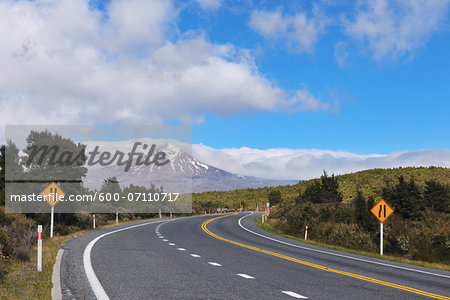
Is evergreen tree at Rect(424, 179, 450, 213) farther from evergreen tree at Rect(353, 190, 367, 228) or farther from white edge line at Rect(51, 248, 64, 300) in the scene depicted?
white edge line at Rect(51, 248, 64, 300)

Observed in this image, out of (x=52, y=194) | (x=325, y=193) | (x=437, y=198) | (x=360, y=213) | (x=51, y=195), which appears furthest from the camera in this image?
(x=325, y=193)

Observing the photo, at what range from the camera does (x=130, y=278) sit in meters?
8.72

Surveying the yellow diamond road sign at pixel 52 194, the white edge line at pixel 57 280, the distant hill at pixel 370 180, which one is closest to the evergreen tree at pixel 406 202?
the yellow diamond road sign at pixel 52 194

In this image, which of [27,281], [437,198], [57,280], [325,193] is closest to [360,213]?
[437,198]

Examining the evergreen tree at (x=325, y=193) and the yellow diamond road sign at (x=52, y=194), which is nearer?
the yellow diamond road sign at (x=52, y=194)

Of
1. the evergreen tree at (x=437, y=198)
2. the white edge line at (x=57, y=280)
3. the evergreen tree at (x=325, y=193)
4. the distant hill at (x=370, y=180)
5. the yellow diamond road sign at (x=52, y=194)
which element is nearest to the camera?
the white edge line at (x=57, y=280)

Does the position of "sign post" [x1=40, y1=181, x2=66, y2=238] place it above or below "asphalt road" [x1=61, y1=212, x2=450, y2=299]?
above

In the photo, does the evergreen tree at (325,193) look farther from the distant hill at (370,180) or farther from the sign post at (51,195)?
the sign post at (51,195)

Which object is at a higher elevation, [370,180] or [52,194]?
[370,180]

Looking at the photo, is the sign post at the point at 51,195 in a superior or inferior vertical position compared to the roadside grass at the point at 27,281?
superior

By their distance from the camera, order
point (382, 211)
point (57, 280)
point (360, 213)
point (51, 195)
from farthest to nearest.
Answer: point (360, 213), point (51, 195), point (382, 211), point (57, 280)

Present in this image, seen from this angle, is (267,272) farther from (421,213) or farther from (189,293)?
(421,213)

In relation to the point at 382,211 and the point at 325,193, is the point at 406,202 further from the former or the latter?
the point at 325,193

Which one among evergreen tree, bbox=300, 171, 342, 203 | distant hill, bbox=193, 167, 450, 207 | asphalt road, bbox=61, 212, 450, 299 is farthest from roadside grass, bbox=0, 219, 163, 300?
distant hill, bbox=193, 167, 450, 207
